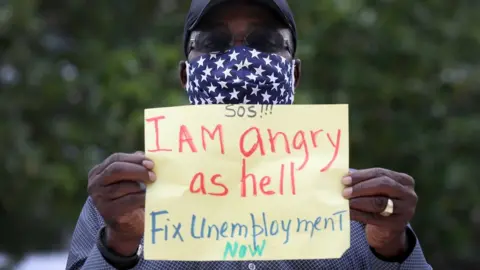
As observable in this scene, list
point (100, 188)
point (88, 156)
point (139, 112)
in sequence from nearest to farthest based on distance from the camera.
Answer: point (100, 188) < point (139, 112) < point (88, 156)

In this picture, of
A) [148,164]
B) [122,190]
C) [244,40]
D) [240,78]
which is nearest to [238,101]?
[240,78]

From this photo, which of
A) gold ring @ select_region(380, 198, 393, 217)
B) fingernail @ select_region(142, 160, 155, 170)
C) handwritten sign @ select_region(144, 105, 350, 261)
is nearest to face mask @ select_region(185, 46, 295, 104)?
handwritten sign @ select_region(144, 105, 350, 261)

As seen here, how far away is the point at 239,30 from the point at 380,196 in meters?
0.81

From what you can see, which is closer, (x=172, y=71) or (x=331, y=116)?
(x=331, y=116)

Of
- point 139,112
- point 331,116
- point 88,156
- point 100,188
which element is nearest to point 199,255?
point 100,188

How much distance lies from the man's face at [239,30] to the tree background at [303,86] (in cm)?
461

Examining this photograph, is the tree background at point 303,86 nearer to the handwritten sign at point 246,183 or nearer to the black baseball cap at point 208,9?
the black baseball cap at point 208,9

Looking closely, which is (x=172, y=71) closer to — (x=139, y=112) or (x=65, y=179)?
(x=139, y=112)

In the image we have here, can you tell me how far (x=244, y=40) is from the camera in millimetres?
3205

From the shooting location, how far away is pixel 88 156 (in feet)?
27.2

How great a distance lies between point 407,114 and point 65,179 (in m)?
2.87

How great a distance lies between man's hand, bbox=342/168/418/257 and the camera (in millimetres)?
2674

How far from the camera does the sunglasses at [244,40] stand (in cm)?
320

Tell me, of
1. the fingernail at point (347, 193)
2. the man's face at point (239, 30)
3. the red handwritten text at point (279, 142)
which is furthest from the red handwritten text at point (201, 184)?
the man's face at point (239, 30)
